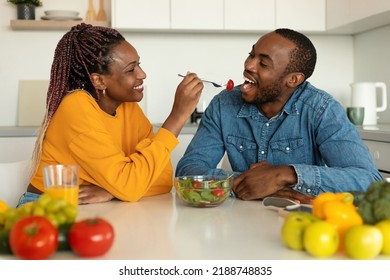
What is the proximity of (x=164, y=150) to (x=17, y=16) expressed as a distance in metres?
2.48

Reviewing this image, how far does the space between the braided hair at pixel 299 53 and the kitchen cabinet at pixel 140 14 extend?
69.2 inches

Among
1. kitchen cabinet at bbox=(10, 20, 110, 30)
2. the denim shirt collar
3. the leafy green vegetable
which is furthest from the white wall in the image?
the leafy green vegetable

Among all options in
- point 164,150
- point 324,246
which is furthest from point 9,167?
point 324,246

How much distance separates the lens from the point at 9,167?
2.01 metres

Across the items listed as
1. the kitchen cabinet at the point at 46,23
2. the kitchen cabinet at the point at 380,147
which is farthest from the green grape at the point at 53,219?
the kitchen cabinet at the point at 46,23

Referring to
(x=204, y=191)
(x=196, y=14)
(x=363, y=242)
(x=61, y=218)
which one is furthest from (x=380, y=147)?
(x=61, y=218)

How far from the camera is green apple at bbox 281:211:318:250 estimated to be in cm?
104

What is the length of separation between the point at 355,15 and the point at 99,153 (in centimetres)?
237

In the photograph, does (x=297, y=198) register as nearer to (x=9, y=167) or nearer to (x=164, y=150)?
(x=164, y=150)

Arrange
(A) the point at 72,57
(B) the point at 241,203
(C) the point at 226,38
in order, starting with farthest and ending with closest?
(C) the point at 226,38 < (A) the point at 72,57 < (B) the point at 241,203

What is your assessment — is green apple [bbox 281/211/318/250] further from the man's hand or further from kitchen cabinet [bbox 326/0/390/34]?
kitchen cabinet [bbox 326/0/390/34]

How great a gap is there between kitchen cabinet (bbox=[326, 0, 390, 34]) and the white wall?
64 mm

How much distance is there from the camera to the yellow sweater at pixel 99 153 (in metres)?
1.66
